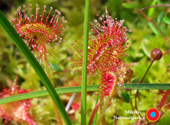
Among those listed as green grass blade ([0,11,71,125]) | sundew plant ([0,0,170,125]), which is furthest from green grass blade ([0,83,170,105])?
green grass blade ([0,11,71,125])

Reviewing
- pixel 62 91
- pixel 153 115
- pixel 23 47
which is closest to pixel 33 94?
pixel 62 91

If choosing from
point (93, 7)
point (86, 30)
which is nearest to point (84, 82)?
point (86, 30)

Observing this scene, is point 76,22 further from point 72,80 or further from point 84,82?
point 84,82

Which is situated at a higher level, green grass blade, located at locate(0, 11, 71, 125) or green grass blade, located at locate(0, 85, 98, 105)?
green grass blade, located at locate(0, 11, 71, 125)

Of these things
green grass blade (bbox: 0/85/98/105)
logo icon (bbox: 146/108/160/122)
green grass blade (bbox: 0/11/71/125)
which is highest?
green grass blade (bbox: 0/11/71/125)

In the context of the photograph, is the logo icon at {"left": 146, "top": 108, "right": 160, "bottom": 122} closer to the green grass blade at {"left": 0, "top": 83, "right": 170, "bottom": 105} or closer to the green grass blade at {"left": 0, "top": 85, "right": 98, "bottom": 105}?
the green grass blade at {"left": 0, "top": 83, "right": 170, "bottom": 105}

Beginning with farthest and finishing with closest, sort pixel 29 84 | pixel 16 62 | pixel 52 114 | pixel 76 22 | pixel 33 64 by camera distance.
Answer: pixel 76 22 → pixel 16 62 → pixel 29 84 → pixel 52 114 → pixel 33 64

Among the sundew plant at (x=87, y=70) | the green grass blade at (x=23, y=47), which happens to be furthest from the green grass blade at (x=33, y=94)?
the green grass blade at (x=23, y=47)

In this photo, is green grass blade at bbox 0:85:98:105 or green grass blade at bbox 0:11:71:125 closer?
green grass blade at bbox 0:11:71:125
